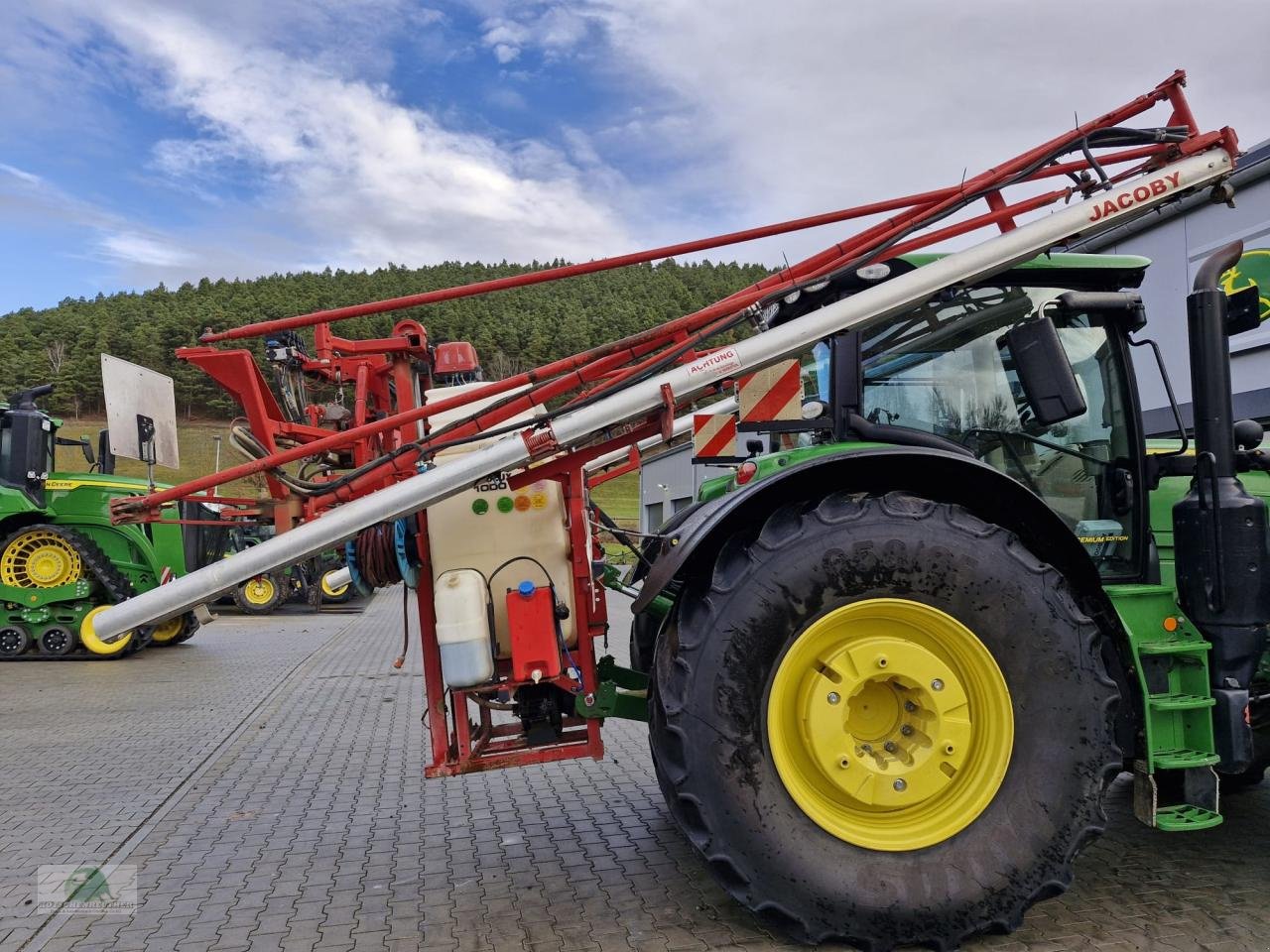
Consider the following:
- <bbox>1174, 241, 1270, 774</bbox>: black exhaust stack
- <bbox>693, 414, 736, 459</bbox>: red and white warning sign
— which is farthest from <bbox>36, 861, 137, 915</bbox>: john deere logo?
<bbox>1174, 241, 1270, 774</bbox>: black exhaust stack

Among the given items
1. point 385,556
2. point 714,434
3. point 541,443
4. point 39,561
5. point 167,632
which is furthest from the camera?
point 167,632

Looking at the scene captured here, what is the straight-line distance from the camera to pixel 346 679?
9305 mm

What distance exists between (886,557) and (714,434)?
115 cm

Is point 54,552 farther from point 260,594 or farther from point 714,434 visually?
point 714,434

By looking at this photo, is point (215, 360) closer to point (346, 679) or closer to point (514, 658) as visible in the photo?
point (514, 658)

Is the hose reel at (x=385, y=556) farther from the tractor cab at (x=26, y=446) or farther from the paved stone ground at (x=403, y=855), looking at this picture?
the tractor cab at (x=26, y=446)

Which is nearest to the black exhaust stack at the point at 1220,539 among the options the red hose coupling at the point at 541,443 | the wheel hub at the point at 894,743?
the wheel hub at the point at 894,743

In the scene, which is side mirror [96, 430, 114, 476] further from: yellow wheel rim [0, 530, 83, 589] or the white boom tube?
the white boom tube

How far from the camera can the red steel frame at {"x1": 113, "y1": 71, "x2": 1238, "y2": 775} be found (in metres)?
3.08

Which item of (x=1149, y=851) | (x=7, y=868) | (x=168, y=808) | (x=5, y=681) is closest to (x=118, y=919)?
(x=7, y=868)

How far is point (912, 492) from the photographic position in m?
2.98

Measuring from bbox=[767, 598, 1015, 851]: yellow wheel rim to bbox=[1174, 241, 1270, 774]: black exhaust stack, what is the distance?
777mm

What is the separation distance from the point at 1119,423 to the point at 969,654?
1165 millimetres

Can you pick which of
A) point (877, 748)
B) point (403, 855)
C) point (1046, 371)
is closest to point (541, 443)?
point (877, 748)
